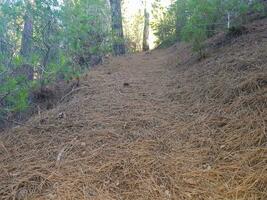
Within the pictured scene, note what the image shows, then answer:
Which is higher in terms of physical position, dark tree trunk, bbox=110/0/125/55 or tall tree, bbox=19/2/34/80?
dark tree trunk, bbox=110/0/125/55

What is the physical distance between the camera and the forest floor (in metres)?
1.98

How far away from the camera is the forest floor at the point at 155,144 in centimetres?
198

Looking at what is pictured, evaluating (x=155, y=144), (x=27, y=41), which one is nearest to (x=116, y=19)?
(x=27, y=41)

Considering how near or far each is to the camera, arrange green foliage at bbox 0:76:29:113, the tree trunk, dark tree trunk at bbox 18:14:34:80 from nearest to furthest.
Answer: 1. green foliage at bbox 0:76:29:113
2. dark tree trunk at bbox 18:14:34:80
3. the tree trunk

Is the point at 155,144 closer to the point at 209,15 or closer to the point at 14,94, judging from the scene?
the point at 14,94

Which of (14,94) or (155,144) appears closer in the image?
(155,144)

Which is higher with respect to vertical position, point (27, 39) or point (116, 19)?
point (116, 19)

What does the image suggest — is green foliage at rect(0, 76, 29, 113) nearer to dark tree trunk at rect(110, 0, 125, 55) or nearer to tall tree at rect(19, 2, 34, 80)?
tall tree at rect(19, 2, 34, 80)

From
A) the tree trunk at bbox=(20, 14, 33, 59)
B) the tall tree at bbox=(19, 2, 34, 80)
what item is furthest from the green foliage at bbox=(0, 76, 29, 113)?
the tree trunk at bbox=(20, 14, 33, 59)

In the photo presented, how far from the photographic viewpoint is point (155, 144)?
8.32ft

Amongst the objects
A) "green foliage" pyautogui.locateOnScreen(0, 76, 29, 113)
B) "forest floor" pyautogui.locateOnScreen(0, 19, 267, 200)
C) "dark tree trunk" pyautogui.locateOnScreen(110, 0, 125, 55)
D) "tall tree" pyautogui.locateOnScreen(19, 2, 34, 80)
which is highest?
"dark tree trunk" pyautogui.locateOnScreen(110, 0, 125, 55)

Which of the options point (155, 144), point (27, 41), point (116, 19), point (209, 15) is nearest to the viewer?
point (155, 144)

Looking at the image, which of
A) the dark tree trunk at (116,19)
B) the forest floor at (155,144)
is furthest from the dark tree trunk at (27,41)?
the dark tree trunk at (116,19)

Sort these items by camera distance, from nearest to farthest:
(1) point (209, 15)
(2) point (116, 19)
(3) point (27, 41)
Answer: (1) point (209, 15) < (3) point (27, 41) < (2) point (116, 19)
